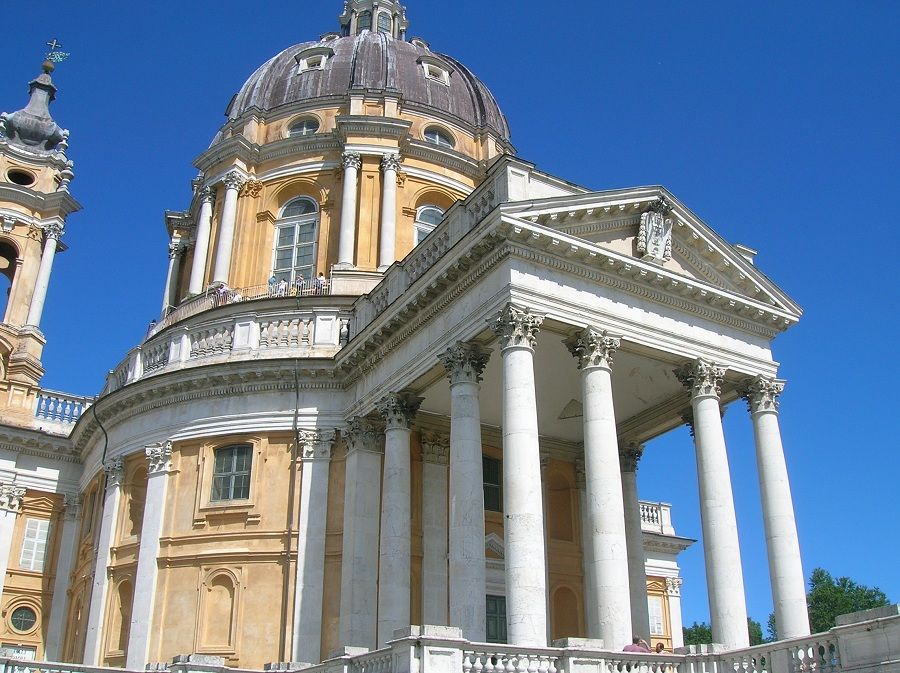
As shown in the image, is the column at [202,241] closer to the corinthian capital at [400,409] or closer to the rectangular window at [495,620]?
the corinthian capital at [400,409]

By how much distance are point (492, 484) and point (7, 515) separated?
48.0 feet

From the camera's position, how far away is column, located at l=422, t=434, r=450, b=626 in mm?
21409

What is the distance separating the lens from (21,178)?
36031mm

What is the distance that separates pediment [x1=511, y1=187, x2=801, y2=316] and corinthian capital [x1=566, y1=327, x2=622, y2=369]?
168cm

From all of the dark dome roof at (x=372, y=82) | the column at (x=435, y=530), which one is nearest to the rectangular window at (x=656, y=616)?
the column at (x=435, y=530)

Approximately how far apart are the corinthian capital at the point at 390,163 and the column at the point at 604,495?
13093mm

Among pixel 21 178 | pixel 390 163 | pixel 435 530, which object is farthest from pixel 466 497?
pixel 21 178

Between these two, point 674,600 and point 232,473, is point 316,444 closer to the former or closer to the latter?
point 232,473

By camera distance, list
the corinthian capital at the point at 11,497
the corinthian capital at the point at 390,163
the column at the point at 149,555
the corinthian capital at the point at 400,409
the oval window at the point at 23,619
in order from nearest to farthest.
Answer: the corinthian capital at the point at 400,409, the column at the point at 149,555, the oval window at the point at 23,619, the corinthian capital at the point at 11,497, the corinthian capital at the point at 390,163

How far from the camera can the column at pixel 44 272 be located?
3356 cm

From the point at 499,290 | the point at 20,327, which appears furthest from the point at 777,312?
the point at 20,327

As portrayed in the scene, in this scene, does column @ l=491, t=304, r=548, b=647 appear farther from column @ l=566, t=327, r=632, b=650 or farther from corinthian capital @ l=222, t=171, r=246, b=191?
corinthian capital @ l=222, t=171, r=246, b=191

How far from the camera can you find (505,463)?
1661cm

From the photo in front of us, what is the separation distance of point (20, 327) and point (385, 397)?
1784 cm
